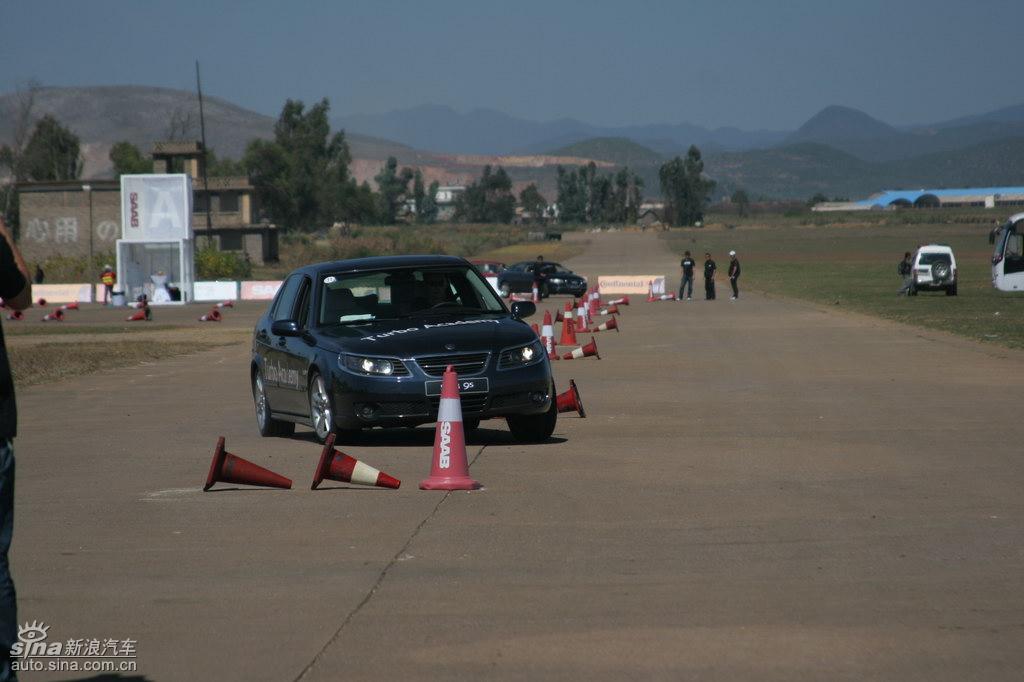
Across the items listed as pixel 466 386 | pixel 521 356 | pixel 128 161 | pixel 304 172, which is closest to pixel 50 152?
pixel 128 161

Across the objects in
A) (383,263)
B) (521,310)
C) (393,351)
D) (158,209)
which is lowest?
(393,351)

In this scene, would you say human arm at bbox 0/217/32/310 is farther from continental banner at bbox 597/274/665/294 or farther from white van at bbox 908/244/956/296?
continental banner at bbox 597/274/665/294

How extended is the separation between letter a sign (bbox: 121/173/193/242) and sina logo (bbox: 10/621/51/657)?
53.9 m

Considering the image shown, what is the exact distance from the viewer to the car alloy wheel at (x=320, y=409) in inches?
528

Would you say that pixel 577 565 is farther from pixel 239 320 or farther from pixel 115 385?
pixel 239 320

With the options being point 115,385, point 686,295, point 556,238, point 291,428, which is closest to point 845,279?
point 686,295

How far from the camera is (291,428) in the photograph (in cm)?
1536

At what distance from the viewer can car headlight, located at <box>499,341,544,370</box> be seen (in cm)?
1322

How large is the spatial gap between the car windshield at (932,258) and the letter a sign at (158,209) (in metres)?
26.8

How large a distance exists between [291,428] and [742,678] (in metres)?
10.1

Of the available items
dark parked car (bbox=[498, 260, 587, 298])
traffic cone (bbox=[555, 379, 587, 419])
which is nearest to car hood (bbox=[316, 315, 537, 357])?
traffic cone (bbox=[555, 379, 587, 419])

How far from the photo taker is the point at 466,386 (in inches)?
508

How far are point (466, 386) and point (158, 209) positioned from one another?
160 feet

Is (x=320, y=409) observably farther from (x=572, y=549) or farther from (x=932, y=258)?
(x=932, y=258)
